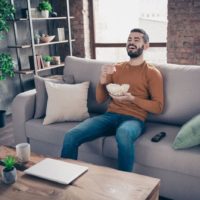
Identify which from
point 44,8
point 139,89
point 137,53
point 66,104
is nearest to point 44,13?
point 44,8

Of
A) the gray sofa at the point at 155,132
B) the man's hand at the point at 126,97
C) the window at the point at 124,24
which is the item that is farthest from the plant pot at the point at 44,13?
the man's hand at the point at 126,97

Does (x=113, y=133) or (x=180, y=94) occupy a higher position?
(x=180, y=94)

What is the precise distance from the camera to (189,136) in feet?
5.99

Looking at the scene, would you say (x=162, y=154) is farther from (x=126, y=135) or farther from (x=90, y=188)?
(x=90, y=188)

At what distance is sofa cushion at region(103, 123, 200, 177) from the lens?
5.97ft

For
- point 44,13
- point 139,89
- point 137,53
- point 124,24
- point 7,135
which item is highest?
point 44,13

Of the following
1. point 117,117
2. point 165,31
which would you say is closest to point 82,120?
point 117,117

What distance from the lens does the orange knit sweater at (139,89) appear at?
2170 mm

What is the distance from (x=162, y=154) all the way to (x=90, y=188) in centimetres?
66

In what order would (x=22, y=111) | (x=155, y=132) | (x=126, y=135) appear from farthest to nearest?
(x=22, y=111), (x=155, y=132), (x=126, y=135)

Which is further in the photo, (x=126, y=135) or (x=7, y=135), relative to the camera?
(x=7, y=135)

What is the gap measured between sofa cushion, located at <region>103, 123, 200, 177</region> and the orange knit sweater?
18 cm

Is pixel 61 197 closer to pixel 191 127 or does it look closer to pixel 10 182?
pixel 10 182

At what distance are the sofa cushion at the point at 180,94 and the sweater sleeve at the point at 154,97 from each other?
0.32 feet
